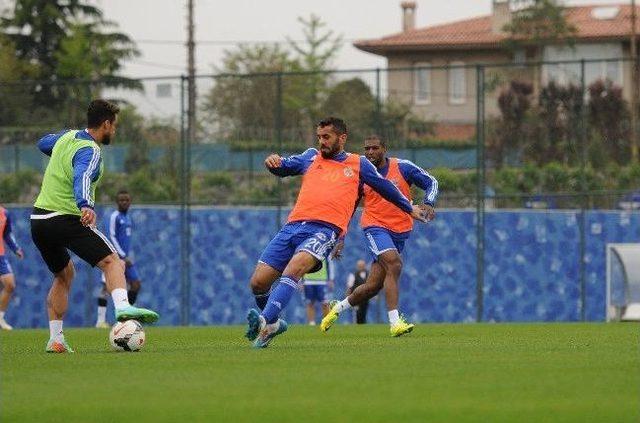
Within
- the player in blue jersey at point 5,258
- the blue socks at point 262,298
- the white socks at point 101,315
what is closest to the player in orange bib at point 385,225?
the blue socks at point 262,298

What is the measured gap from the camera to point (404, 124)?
33.7m

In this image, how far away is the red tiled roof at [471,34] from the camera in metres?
76.6

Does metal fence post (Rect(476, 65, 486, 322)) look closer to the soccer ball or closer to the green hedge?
the green hedge

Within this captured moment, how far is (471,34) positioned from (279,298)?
6737 cm

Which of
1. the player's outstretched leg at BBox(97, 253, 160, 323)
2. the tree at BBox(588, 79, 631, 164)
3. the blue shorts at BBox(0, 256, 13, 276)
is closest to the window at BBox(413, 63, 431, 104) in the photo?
the tree at BBox(588, 79, 631, 164)

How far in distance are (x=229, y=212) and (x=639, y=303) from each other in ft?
30.9

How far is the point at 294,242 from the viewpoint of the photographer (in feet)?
49.1

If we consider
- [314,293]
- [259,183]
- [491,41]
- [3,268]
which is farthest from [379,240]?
[491,41]

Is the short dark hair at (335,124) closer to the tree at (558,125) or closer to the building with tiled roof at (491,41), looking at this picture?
the tree at (558,125)

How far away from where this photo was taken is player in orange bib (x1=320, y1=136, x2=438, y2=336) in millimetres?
18672

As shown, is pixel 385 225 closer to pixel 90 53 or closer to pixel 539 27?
pixel 90 53

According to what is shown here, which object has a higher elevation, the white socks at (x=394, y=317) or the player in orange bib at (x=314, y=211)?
the player in orange bib at (x=314, y=211)

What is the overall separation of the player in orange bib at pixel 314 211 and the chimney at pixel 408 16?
6895 cm

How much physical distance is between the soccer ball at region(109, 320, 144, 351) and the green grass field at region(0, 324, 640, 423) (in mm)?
119
